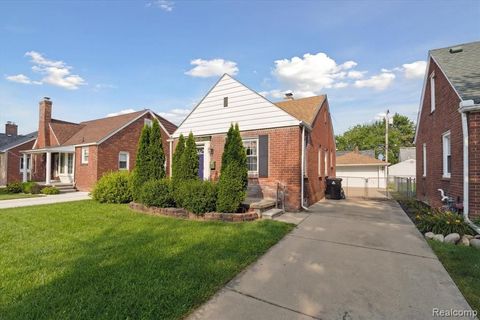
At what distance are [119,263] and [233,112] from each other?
7971mm

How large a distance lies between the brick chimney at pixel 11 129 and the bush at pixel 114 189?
26.3 metres

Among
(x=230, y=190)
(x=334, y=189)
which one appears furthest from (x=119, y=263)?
(x=334, y=189)

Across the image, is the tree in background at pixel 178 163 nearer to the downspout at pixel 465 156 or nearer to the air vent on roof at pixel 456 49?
the downspout at pixel 465 156

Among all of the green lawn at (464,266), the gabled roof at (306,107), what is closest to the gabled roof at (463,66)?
the green lawn at (464,266)

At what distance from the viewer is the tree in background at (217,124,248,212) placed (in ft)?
23.0

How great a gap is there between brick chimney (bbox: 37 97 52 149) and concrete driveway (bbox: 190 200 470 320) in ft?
73.0

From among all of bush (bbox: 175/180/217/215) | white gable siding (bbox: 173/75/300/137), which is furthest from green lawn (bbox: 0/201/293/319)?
white gable siding (bbox: 173/75/300/137)

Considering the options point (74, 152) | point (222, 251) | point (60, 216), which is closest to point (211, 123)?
point (60, 216)

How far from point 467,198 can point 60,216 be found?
37.4ft

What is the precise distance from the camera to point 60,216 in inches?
294

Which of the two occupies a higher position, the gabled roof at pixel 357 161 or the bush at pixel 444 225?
the gabled roof at pixel 357 161

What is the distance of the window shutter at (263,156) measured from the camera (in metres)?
9.75

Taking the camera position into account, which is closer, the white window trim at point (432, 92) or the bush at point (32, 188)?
the white window trim at point (432, 92)

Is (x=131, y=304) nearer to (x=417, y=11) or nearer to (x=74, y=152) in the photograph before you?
(x=417, y=11)
